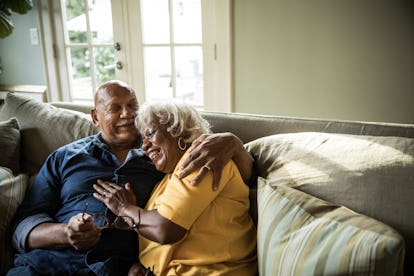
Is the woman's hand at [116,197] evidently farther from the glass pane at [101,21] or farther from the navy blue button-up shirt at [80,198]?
the glass pane at [101,21]

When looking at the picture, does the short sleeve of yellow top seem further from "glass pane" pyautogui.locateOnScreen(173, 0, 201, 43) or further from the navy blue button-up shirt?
"glass pane" pyautogui.locateOnScreen(173, 0, 201, 43)

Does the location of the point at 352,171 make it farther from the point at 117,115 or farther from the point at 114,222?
the point at 117,115

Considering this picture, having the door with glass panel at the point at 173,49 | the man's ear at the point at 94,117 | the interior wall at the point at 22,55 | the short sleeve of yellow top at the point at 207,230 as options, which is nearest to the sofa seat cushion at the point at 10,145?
the man's ear at the point at 94,117

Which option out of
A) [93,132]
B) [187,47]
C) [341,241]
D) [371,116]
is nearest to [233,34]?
[187,47]

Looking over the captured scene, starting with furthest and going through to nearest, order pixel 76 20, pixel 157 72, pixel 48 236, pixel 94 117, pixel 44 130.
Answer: pixel 76 20
pixel 157 72
pixel 44 130
pixel 94 117
pixel 48 236

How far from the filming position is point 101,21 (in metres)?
3.12

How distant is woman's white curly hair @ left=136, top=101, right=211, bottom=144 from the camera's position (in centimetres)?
127

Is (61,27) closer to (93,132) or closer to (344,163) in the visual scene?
(93,132)

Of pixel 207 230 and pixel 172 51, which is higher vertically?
pixel 172 51

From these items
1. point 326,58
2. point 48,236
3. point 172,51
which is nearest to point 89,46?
point 172,51

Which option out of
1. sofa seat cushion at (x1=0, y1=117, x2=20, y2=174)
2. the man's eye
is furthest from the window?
sofa seat cushion at (x1=0, y1=117, x2=20, y2=174)

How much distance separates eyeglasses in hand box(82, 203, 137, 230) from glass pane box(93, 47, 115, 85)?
82.0 inches

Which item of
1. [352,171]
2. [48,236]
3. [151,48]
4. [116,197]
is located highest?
[151,48]

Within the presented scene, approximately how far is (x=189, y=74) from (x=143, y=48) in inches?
16.8
